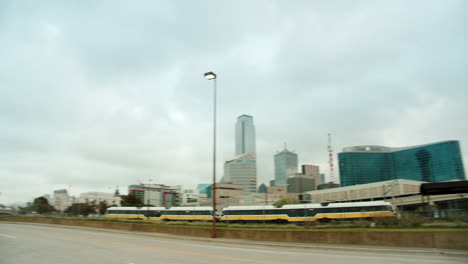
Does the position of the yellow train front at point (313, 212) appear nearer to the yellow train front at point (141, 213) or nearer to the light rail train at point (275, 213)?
the light rail train at point (275, 213)

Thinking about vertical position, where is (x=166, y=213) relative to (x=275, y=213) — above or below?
below

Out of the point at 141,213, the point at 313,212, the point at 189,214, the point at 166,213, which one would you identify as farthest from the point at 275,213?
the point at 141,213

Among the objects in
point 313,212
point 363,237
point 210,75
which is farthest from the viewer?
point 313,212

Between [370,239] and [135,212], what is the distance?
59147 mm

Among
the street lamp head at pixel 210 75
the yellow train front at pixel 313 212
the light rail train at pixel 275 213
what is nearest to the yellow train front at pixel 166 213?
the light rail train at pixel 275 213

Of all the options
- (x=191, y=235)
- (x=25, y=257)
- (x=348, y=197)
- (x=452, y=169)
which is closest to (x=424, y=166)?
(x=452, y=169)

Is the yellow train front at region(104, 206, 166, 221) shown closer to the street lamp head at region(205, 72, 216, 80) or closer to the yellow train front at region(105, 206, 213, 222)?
the yellow train front at region(105, 206, 213, 222)

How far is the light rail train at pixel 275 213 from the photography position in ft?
149

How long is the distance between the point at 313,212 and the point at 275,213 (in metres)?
6.78

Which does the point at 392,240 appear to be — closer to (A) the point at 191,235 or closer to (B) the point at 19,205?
(A) the point at 191,235

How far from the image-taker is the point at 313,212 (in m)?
49.0

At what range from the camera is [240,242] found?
19.6 metres

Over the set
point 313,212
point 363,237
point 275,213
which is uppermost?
point 363,237

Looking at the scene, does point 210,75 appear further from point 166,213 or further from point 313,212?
point 166,213
